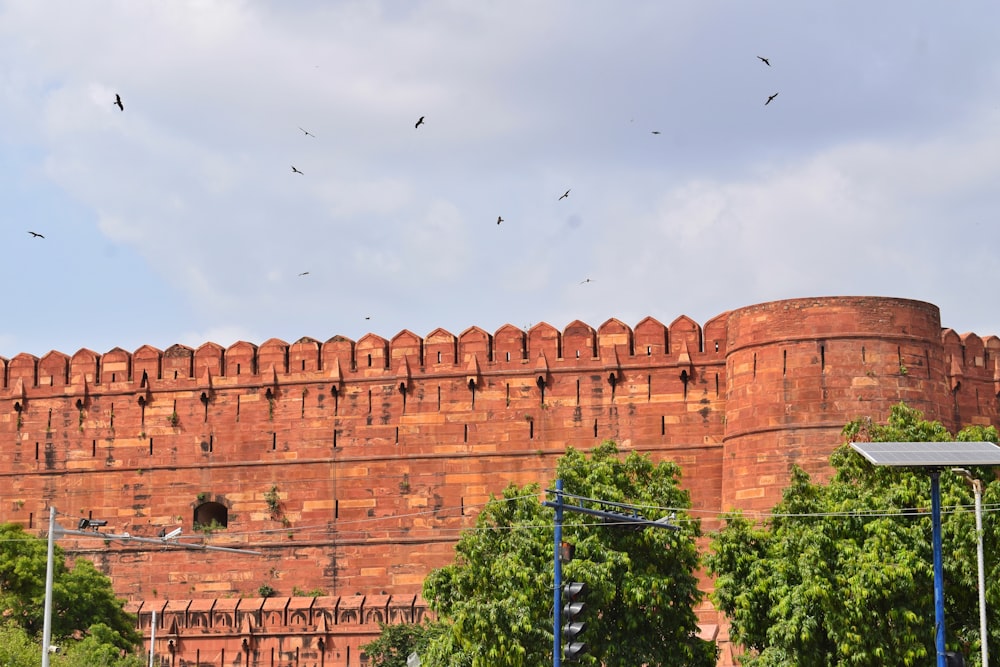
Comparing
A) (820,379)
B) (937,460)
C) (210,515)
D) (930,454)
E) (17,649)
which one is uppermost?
(820,379)

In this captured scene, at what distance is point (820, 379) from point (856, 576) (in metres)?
10.0

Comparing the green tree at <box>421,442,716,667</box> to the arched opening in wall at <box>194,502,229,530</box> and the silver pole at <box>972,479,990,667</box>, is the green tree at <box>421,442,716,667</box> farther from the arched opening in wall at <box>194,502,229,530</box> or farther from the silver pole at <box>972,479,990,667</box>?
the arched opening in wall at <box>194,502,229,530</box>

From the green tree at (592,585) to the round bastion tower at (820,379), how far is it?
6542 millimetres

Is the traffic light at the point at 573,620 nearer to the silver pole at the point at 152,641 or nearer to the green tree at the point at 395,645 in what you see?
the green tree at the point at 395,645

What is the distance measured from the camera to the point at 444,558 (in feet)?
122

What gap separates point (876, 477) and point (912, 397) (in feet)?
24.2

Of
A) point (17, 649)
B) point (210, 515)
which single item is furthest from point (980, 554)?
point (210, 515)

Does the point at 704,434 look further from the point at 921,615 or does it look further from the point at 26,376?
the point at 26,376

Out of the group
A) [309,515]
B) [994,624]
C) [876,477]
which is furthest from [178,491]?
[994,624]

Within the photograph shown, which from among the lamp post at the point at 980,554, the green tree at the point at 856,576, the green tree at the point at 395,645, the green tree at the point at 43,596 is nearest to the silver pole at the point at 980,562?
the lamp post at the point at 980,554

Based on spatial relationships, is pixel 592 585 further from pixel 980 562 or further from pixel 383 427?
pixel 383 427

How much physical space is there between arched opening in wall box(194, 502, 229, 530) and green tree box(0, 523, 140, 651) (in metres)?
4.12

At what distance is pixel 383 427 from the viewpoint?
126 ft

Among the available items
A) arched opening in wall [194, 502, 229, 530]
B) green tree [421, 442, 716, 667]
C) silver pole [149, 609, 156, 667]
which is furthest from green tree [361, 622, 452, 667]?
arched opening in wall [194, 502, 229, 530]
